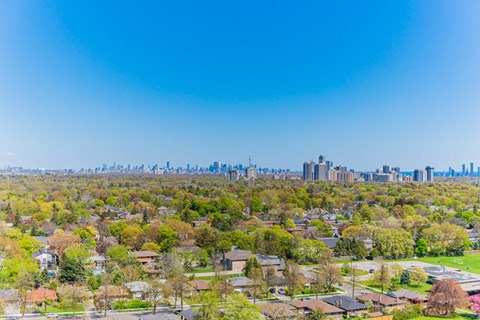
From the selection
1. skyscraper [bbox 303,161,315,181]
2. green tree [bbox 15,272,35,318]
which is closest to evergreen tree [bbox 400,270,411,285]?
green tree [bbox 15,272,35,318]

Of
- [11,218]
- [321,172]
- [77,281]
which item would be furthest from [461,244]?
[321,172]

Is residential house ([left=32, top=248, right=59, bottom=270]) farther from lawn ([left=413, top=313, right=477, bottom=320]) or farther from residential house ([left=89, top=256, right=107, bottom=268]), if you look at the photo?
lawn ([left=413, top=313, right=477, bottom=320])

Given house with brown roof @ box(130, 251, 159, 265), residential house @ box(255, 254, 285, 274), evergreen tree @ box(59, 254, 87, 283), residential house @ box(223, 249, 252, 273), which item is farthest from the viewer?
house with brown roof @ box(130, 251, 159, 265)

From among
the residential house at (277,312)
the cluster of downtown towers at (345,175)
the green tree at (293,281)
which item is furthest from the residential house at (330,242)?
the cluster of downtown towers at (345,175)

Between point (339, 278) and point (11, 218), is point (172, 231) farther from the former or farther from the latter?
point (11, 218)

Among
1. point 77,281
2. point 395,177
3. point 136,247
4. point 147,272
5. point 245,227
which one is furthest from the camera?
point 395,177

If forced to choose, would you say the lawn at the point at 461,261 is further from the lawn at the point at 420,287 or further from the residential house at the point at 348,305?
the residential house at the point at 348,305
